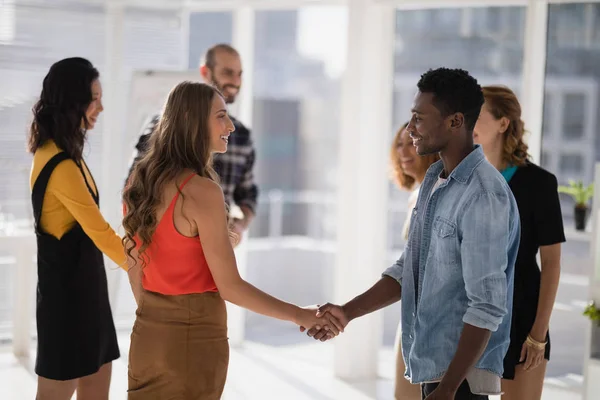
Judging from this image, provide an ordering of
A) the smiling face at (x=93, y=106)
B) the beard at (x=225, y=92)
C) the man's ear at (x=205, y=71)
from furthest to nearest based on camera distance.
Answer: the man's ear at (x=205, y=71), the beard at (x=225, y=92), the smiling face at (x=93, y=106)

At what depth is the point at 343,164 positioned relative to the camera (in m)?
5.10

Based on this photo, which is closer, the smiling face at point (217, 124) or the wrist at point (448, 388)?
the wrist at point (448, 388)

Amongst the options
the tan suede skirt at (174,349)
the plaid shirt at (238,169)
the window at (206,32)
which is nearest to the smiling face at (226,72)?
the plaid shirt at (238,169)

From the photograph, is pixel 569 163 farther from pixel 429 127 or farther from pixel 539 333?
pixel 429 127

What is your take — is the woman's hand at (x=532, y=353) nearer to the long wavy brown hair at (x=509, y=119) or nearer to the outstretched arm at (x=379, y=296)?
the outstretched arm at (x=379, y=296)

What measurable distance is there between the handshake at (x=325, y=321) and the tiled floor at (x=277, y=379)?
201 cm

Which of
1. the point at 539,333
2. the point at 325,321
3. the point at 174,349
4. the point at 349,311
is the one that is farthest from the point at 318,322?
the point at 539,333

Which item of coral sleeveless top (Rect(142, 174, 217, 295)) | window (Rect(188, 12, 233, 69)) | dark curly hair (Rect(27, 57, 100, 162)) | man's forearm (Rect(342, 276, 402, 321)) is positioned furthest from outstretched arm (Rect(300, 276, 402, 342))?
window (Rect(188, 12, 233, 69))

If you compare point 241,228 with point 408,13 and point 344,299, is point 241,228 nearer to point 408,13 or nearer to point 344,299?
point 344,299

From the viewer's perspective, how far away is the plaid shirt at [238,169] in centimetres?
450

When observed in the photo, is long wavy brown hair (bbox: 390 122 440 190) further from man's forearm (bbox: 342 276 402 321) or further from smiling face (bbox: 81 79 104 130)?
smiling face (bbox: 81 79 104 130)

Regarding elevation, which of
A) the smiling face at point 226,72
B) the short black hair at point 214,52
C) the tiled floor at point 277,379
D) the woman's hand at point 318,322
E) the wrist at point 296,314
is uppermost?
the short black hair at point 214,52

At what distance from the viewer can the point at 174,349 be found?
230 centimetres

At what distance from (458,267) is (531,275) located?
2.58ft
